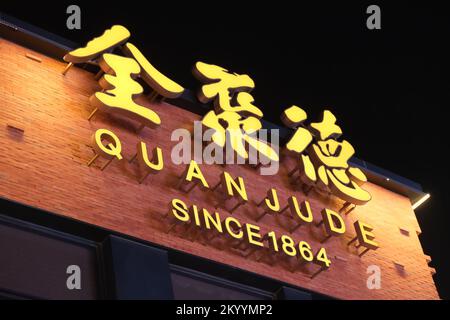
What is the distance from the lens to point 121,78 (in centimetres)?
1338

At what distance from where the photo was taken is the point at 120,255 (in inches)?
442

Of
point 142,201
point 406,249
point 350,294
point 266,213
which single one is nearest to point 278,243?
point 266,213

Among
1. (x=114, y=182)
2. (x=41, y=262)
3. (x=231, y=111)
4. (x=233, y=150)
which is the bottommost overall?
(x=41, y=262)

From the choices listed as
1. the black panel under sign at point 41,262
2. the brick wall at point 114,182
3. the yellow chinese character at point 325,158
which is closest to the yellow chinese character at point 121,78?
the brick wall at point 114,182

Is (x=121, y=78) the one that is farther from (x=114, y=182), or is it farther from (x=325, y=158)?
(x=325, y=158)

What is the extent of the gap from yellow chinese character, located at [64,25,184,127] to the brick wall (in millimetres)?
416

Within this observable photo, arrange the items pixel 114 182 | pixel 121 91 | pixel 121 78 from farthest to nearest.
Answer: pixel 121 78
pixel 121 91
pixel 114 182

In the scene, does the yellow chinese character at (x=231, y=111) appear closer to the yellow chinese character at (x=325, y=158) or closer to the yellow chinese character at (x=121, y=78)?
the yellow chinese character at (x=325, y=158)

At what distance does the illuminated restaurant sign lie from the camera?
12.8 meters

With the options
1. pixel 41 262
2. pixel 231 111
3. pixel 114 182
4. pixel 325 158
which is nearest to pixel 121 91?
pixel 114 182

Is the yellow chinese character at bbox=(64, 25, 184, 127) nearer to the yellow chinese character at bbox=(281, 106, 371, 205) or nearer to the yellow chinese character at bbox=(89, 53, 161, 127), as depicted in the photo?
the yellow chinese character at bbox=(89, 53, 161, 127)

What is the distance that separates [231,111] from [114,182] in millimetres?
3218
